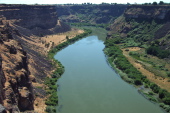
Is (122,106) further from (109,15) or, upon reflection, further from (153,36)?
(109,15)

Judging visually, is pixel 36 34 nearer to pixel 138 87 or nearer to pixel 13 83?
pixel 138 87

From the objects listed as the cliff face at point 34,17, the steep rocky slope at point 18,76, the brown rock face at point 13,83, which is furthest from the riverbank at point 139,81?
the cliff face at point 34,17

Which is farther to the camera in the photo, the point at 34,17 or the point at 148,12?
the point at 148,12

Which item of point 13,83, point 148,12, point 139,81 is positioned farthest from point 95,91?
point 148,12

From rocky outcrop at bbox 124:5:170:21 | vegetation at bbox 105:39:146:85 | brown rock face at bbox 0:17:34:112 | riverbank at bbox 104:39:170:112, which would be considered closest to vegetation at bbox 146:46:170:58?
vegetation at bbox 105:39:146:85

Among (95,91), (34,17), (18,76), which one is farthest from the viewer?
(34,17)

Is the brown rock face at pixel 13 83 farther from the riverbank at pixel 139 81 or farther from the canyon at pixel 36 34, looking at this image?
the riverbank at pixel 139 81

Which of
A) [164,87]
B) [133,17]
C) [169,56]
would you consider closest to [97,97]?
[164,87]
